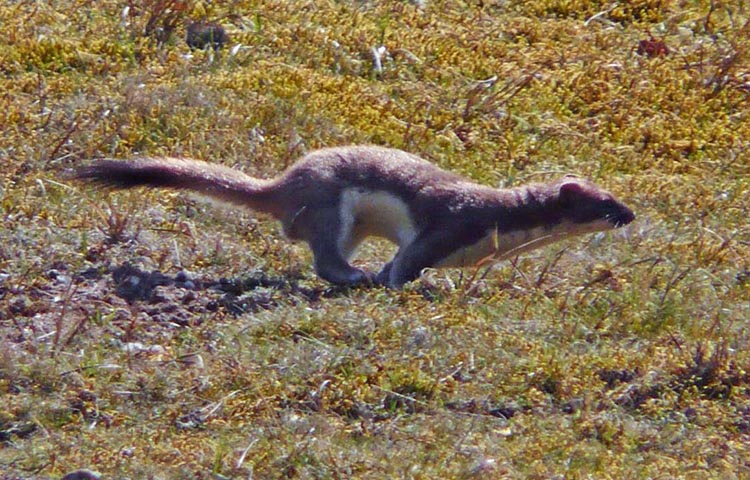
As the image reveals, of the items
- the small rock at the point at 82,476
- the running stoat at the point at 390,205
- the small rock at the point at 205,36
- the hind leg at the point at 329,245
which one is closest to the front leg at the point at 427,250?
the running stoat at the point at 390,205

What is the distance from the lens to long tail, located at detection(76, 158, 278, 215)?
675 centimetres

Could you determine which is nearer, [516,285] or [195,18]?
[516,285]

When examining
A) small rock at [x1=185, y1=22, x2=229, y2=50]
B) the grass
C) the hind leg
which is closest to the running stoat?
the hind leg

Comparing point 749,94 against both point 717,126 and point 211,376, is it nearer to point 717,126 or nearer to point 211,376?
point 717,126

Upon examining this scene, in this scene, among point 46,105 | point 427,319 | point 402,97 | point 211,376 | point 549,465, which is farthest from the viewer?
point 402,97

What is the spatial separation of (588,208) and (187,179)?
6.05 feet

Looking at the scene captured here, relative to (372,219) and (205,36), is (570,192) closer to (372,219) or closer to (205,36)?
(372,219)

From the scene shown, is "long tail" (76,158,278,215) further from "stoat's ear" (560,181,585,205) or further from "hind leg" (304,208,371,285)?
"stoat's ear" (560,181,585,205)

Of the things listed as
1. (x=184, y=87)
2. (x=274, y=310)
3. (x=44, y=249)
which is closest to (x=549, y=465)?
(x=274, y=310)

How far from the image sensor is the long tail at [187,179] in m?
6.75

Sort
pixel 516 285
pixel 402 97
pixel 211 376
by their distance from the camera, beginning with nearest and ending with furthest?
pixel 211 376
pixel 516 285
pixel 402 97

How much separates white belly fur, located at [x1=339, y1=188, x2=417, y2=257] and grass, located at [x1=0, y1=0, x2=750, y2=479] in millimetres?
270

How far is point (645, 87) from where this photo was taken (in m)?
9.21

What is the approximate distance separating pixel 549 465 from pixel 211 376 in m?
1.25
